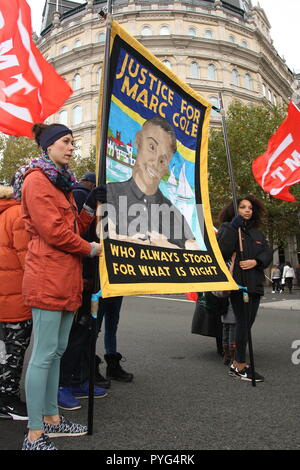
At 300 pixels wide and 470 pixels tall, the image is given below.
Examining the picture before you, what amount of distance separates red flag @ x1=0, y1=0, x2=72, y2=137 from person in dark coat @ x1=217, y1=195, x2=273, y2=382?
256cm

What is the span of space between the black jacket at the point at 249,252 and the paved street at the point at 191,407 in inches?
38.6

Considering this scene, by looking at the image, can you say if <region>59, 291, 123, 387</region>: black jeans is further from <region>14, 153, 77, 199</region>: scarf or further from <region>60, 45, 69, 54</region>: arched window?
<region>60, 45, 69, 54</region>: arched window

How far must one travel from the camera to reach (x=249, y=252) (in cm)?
391

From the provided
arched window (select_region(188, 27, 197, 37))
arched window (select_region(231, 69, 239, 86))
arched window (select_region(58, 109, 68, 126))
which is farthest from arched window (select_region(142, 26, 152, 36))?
arched window (select_region(58, 109, 68, 126))

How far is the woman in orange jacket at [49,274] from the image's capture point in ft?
7.16

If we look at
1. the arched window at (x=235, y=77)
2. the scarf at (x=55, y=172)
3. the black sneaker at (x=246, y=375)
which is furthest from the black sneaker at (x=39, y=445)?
the arched window at (x=235, y=77)

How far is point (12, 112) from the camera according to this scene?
437 cm

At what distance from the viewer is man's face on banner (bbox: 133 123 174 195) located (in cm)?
284

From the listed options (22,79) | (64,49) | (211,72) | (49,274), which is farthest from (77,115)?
(49,274)

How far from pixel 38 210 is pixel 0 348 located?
124 centimetres

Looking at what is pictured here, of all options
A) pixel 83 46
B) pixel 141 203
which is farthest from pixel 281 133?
pixel 83 46

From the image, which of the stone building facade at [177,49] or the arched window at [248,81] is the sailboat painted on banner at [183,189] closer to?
the stone building facade at [177,49]

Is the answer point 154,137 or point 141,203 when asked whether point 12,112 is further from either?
point 141,203

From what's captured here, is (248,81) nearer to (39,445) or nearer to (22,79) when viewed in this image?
(22,79)
